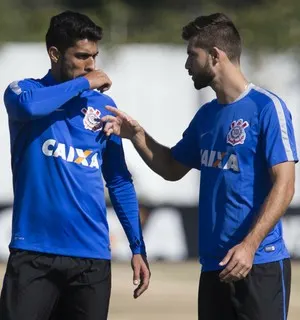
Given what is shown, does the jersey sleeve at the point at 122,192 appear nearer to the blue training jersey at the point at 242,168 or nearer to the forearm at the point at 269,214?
the blue training jersey at the point at 242,168

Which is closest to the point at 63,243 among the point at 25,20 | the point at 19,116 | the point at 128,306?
the point at 19,116

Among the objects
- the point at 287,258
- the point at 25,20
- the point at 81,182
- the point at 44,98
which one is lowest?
the point at 287,258

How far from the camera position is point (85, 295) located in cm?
555

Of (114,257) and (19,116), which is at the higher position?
(19,116)

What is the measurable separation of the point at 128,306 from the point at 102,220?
4570 millimetres

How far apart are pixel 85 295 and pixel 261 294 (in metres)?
0.83

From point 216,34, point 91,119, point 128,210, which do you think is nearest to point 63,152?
point 91,119

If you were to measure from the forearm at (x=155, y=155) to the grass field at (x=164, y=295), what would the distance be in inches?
142

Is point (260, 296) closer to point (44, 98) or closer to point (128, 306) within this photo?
point (44, 98)

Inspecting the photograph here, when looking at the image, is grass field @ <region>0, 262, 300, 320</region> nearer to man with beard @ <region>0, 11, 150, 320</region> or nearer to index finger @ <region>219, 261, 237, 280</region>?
man with beard @ <region>0, 11, 150, 320</region>

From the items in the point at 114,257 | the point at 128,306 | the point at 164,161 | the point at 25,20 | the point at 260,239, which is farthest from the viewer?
the point at 25,20

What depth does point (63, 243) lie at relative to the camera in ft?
18.1

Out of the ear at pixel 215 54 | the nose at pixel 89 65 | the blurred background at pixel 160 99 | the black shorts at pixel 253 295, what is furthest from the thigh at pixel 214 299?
the blurred background at pixel 160 99

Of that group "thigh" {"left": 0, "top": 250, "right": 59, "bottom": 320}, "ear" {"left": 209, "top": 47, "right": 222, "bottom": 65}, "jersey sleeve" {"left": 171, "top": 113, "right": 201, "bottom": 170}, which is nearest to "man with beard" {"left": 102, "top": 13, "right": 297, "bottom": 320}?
"ear" {"left": 209, "top": 47, "right": 222, "bottom": 65}
